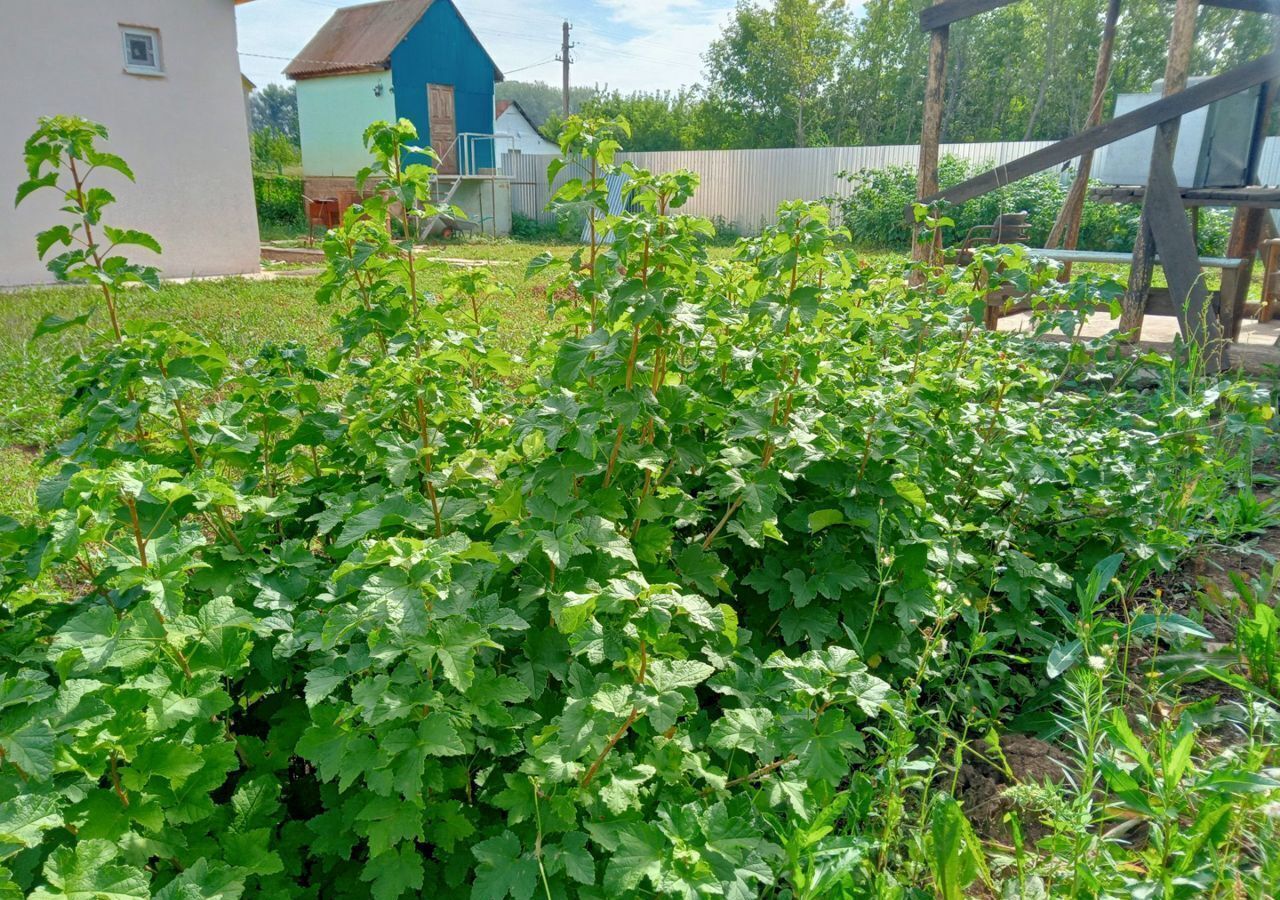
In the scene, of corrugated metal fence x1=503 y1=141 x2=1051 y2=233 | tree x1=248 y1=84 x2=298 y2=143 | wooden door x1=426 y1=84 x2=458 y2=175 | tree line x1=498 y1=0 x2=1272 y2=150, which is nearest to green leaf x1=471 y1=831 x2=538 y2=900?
corrugated metal fence x1=503 y1=141 x2=1051 y2=233

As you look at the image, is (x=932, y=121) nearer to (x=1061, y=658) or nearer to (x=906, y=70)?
(x=1061, y=658)

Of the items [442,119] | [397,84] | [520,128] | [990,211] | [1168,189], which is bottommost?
[1168,189]

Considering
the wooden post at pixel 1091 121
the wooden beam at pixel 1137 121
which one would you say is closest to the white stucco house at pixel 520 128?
the wooden post at pixel 1091 121

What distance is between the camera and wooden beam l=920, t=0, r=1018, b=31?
5.63m

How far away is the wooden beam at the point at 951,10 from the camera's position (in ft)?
18.5

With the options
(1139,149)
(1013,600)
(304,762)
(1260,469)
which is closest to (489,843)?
(304,762)

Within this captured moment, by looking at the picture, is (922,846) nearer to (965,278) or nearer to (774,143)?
(965,278)

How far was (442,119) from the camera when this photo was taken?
21516mm

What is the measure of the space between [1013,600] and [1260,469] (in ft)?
7.03

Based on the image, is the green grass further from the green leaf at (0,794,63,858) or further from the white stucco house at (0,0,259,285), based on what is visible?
the green leaf at (0,794,63,858)

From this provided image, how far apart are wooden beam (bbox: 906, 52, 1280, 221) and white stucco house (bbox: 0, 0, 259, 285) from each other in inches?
341

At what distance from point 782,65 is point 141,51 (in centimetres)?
3411

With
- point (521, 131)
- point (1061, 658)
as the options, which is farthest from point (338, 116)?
point (1061, 658)

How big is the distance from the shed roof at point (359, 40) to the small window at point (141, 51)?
426 inches
